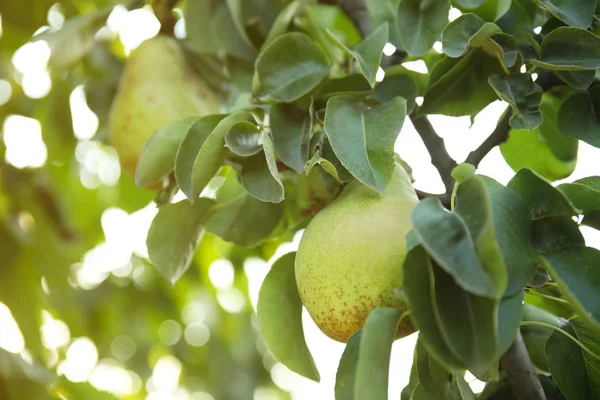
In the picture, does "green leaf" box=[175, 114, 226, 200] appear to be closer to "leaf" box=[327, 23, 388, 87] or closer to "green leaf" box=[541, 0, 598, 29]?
"leaf" box=[327, 23, 388, 87]

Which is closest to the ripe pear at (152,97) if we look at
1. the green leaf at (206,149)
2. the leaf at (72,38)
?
the leaf at (72,38)

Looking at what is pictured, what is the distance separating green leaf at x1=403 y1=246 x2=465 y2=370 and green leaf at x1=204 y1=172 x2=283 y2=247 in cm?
27

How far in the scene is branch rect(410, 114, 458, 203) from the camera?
1.89ft

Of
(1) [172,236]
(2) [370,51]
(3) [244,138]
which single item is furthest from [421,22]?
(1) [172,236]

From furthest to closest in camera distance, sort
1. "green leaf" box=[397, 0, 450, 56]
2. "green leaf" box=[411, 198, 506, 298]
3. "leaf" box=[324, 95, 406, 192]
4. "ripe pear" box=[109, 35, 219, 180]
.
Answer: "ripe pear" box=[109, 35, 219, 180], "green leaf" box=[397, 0, 450, 56], "leaf" box=[324, 95, 406, 192], "green leaf" box=[411, 198, 506, 298]

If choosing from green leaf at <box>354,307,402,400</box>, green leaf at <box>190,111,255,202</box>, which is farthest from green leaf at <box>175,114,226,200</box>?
green leaf at <box>354,307,402,400</box>

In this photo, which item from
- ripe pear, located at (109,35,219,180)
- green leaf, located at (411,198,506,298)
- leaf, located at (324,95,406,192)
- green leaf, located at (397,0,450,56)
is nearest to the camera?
green leaf, located at (411,198,506,298)

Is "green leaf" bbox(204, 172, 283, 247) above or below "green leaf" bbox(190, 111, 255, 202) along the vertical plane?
below

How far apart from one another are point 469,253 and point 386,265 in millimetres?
89

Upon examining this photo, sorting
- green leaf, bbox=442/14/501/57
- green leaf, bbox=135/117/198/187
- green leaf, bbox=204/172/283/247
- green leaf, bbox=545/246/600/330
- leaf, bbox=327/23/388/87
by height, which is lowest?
green leaf, bbox=204/172/283/247

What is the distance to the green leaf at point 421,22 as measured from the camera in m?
0.55

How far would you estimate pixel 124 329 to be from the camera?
1.29 m

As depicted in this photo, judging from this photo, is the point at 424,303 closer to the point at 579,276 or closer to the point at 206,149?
the point at 579,276

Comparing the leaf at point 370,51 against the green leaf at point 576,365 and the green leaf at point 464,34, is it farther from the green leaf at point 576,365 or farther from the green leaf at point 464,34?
the green leaf at point 576,365
